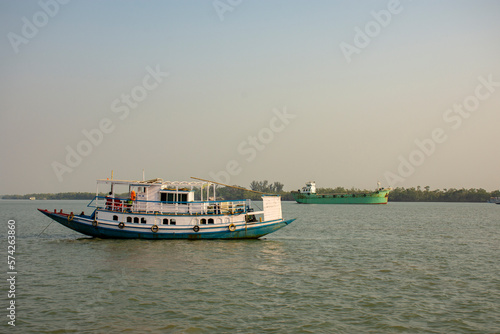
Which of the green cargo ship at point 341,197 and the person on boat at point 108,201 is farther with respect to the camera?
the green cargo ship at point 341,197

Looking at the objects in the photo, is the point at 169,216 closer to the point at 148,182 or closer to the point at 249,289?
the point at 148,182

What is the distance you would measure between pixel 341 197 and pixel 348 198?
3.03 metres

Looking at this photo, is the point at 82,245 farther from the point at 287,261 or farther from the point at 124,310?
the point at 124,310

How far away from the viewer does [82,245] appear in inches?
1330

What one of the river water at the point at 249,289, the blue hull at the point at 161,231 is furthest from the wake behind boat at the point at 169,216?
the river water at the point at 249,289

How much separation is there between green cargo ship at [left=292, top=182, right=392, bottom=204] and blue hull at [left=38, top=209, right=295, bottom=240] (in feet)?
418

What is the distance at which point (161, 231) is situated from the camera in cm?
3506

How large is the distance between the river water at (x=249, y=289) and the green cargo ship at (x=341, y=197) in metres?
125

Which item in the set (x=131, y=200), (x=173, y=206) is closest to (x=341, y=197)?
(x=173, y=206)

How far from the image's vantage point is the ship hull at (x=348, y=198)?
509ft

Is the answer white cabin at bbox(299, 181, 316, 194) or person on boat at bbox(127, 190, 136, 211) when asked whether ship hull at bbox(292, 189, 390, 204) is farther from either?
person on boat at bbox(127, 190, 136, 211)

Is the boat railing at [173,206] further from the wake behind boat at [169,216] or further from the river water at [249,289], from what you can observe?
the river water at [249,289]

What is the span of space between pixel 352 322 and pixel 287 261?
12509mm

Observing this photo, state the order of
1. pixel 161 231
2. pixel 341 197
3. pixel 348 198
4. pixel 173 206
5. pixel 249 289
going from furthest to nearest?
pixel 341 197 < pixel 348 198 < pixel 173 206 < pixel 161 231 < pixel 249 289
